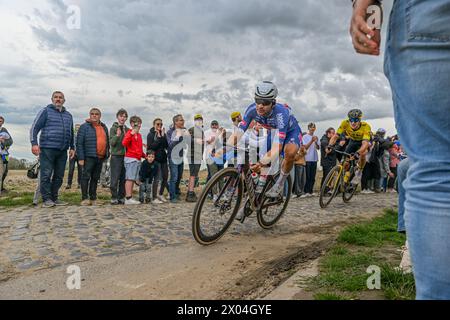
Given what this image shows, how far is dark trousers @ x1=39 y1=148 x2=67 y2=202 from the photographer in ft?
29.9

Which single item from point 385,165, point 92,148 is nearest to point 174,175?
point 92,148

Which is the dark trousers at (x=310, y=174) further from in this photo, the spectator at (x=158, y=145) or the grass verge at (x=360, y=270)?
the grass verge at (x=360, y=270)

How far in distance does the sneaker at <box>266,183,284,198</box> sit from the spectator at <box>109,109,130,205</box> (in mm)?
5370

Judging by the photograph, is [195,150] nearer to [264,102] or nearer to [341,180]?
[341,180]

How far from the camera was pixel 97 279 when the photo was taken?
3635 millimetres

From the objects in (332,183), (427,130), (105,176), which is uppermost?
(427,130)

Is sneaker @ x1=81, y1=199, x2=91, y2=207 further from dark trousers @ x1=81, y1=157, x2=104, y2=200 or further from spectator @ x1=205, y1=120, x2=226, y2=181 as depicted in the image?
spectator @ x1=205, y1=120, x2=226, y2=181

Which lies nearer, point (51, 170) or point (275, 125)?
point (275, 125)

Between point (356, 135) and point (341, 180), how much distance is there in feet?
4.74

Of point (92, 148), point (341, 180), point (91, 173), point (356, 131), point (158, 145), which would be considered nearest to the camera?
point (92, 148)

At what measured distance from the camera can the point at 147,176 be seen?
10562 millimetres

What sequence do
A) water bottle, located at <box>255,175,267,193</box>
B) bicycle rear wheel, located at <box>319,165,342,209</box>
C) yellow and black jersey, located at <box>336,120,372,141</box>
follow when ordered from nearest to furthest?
water bottle, located at <box>255,175,267,193</box> → bicycle rear wheel, located at <box>319,165,342,209</box> → yellow and black jersey, located at <box>336,120,372,141</box>

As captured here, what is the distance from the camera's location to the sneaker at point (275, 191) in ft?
20.6

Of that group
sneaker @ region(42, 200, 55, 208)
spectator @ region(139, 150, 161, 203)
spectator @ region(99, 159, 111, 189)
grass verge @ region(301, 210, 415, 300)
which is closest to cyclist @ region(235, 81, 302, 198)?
grass verge @ region(301, 210, 415, 300)
